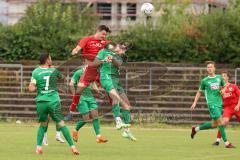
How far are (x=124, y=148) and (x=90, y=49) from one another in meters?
2.76

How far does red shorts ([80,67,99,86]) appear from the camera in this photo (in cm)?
2184

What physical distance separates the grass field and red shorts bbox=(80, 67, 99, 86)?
1.53 m

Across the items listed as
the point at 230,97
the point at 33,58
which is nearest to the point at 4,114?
the point at 33,58

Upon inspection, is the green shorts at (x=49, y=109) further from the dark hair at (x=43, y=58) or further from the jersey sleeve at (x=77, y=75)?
the jersey sleeve at (x=77, y=75)

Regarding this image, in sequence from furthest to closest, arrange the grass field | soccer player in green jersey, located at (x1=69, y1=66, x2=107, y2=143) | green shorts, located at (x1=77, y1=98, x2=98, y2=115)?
green shorts, located at (x1=77, y1=98, x2=98, y2=115) → soccer player in green jersey, located at (x1=69, y1=66, x2=107, y2=143) → the grass field

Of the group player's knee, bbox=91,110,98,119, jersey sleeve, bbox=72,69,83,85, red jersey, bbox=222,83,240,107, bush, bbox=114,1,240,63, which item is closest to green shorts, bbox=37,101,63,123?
player's knee, bbox=91,110,98,119

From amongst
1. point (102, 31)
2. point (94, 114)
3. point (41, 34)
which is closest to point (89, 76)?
point (94, 114)

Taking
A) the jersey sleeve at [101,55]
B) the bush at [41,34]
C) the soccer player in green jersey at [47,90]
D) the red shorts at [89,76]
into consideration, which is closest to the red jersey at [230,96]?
the red shorts at [89,76]

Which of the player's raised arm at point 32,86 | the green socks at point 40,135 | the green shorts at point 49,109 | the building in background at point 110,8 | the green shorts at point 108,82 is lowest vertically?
the green socks at point 40,135

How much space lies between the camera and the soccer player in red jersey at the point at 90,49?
69.6ft

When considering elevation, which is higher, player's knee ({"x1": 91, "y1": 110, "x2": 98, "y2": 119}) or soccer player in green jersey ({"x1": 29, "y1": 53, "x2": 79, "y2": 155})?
soccer player in green jersey ({"x1": 29, "y1": 53, "x2": 79, "y2": 155})

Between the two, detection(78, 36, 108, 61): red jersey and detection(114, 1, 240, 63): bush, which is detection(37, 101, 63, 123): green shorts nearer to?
detection(78, 36, 108, 61): red jersey

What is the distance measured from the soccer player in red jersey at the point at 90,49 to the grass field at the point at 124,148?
4.73 ft

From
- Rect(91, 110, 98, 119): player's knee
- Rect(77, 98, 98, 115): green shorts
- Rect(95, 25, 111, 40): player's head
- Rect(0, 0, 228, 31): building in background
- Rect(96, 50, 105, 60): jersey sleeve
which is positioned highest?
Rect(0, 0, 228, 31): building in background
